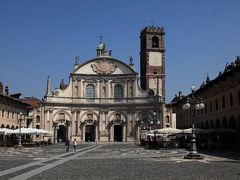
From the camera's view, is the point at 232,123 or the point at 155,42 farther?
the point at 155,42

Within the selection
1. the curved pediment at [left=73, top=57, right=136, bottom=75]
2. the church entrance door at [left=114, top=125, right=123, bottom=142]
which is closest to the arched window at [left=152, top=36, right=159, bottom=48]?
the curved pediment at [left=73, top=57, right=136, bottom=75]

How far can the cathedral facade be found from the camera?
81.8 meters

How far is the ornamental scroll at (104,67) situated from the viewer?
8475cm

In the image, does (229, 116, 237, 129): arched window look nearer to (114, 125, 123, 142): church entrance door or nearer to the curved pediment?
(114, 125, 123, 142): church entrance door

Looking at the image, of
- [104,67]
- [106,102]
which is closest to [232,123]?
[106,102]

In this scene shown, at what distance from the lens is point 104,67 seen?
8481 centimetres

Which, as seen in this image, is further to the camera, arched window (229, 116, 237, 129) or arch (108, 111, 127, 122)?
arch (108, 111, 127, 122)

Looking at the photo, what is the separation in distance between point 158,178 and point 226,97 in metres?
32.3

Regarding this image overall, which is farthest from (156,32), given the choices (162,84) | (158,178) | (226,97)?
(158,178)

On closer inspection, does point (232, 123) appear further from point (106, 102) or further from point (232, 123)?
point (106, 102)

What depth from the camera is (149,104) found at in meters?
82.4

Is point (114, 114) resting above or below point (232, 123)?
above

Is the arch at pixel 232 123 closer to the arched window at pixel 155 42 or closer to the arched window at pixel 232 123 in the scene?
the arched window at pixel 232 123

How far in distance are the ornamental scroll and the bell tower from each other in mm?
7339
